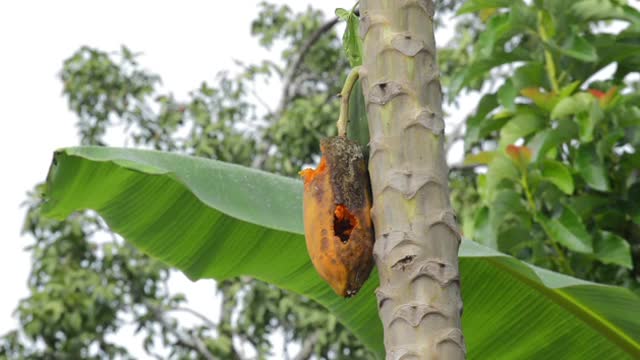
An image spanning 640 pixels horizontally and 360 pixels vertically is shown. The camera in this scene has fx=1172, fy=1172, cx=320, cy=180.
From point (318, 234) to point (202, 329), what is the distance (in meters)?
7.26

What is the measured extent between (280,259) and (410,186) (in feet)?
3.89

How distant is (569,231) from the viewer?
151 inches

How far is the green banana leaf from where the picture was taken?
92.7 inches

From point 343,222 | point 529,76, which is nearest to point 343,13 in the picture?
point 343,222

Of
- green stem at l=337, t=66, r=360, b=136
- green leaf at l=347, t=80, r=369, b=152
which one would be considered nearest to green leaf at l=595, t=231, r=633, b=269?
green leaf at l=347, t=80, r=369, b=152

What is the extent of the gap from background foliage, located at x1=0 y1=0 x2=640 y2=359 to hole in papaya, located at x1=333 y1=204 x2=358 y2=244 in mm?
2377

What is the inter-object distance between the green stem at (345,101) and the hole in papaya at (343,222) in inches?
5.3

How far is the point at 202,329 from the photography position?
8.66 meters

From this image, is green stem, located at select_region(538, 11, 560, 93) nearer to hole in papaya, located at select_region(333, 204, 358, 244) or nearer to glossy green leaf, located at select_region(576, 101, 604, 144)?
glossy green leaf, located at select_region(576, 101, 604, 144)

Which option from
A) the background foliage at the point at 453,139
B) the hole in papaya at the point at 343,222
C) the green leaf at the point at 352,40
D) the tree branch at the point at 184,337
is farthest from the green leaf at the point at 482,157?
the tree branch at the point at 184,337

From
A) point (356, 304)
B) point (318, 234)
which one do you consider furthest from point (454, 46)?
point (318, 234)

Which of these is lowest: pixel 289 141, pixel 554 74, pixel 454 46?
pixel 554 74

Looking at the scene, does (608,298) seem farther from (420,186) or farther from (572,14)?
(572,14)

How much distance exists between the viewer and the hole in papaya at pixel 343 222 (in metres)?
1.52
